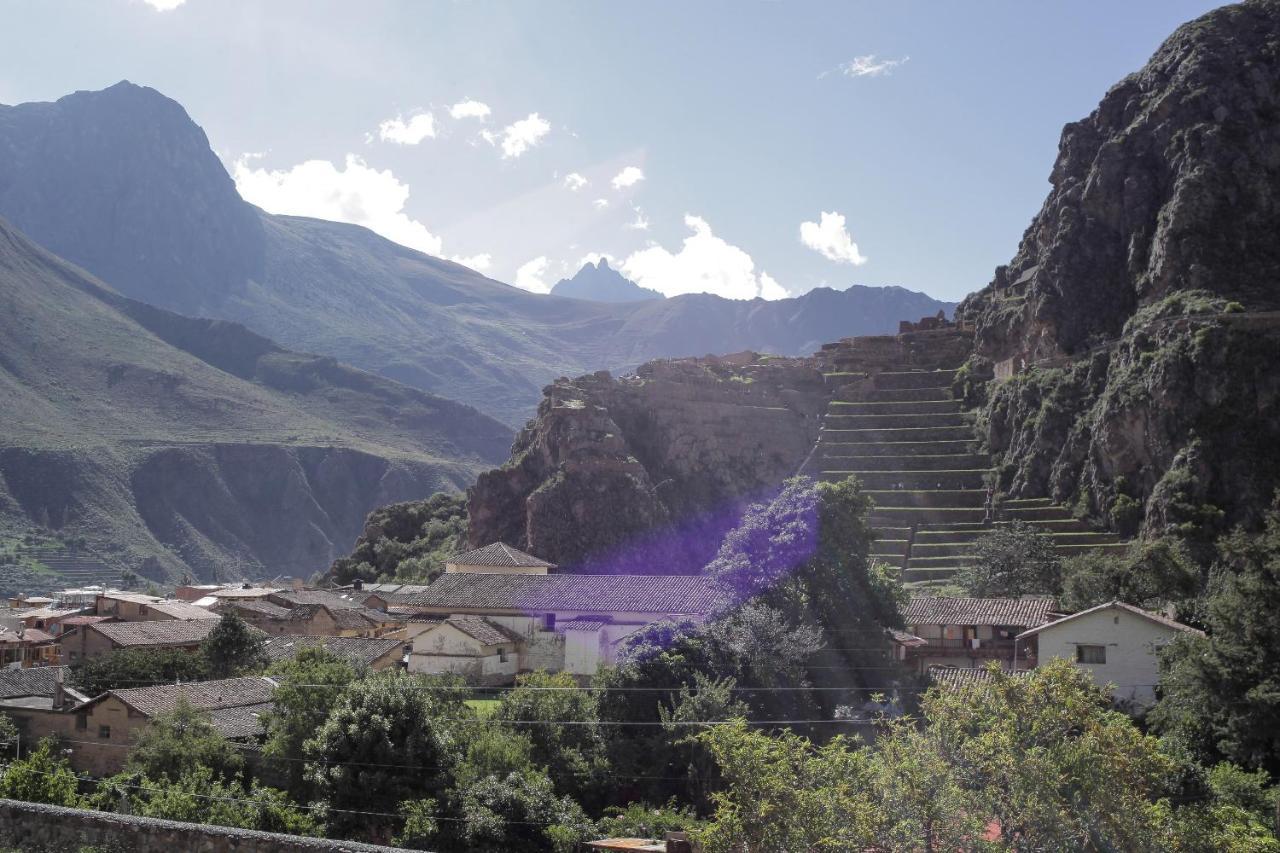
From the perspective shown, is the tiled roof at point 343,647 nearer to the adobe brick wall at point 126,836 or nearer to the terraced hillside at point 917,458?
the adobe brick wall at point 126,836

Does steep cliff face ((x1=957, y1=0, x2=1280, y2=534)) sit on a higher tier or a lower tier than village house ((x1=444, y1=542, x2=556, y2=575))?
higher

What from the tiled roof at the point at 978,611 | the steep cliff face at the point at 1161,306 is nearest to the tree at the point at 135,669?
the tiled roof at the point at 978,611

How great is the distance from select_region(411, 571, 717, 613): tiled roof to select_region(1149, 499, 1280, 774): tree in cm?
1651

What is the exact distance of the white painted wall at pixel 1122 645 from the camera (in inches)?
1635

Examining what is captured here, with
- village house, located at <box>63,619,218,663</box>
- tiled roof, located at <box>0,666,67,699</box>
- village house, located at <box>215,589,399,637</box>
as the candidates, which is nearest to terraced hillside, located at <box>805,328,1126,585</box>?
village house, located at <box>215,589,399,637</box>

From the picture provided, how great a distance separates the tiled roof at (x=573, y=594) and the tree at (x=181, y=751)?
16.0 metres

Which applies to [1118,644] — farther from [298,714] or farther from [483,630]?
[298,714]

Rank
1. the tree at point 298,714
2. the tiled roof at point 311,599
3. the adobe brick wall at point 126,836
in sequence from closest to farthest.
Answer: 1. the adobe brick wall at point 126,836
2. the tree at point 298,714
3. the tiled roof at point 311,599

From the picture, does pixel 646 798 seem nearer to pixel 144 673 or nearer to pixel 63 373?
pixel 144 673

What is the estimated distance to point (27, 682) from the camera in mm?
47969

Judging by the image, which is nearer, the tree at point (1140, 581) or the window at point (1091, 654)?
the window at point (1091, 654)

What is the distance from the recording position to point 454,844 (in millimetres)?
29844

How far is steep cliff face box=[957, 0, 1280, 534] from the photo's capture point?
74.1 metres

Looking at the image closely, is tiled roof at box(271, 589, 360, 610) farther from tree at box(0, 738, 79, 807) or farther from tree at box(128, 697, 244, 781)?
tree at box(0, 738, 79, 807)
